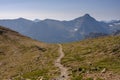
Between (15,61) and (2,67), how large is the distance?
8566mm

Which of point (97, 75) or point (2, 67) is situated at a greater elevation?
point (97, 75)

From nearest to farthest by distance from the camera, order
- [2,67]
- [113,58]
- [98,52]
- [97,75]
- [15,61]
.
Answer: [97,75] → [113,58] → [98,52] → [2,67] → [15,61]

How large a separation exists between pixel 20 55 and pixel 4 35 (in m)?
44.3

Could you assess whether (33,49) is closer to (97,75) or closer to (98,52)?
(98,52)

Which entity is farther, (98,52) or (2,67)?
(2,67)

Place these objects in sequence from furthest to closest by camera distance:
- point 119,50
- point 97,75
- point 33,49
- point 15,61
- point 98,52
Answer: point 33,49, point 15,61, point 98,52, point 119,50, point 97,75

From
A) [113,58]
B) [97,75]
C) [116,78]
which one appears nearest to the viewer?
[116,78]

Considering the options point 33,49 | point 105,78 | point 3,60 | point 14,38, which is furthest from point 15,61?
point 105,78

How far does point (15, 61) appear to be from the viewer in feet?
335

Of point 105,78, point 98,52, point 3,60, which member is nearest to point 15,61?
point 3,60

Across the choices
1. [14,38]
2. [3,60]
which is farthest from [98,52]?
[14,38]

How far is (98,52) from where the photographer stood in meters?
86.7

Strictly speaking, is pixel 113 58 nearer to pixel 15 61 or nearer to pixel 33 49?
pixel 15 61

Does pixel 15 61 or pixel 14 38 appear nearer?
pixel 15 61
